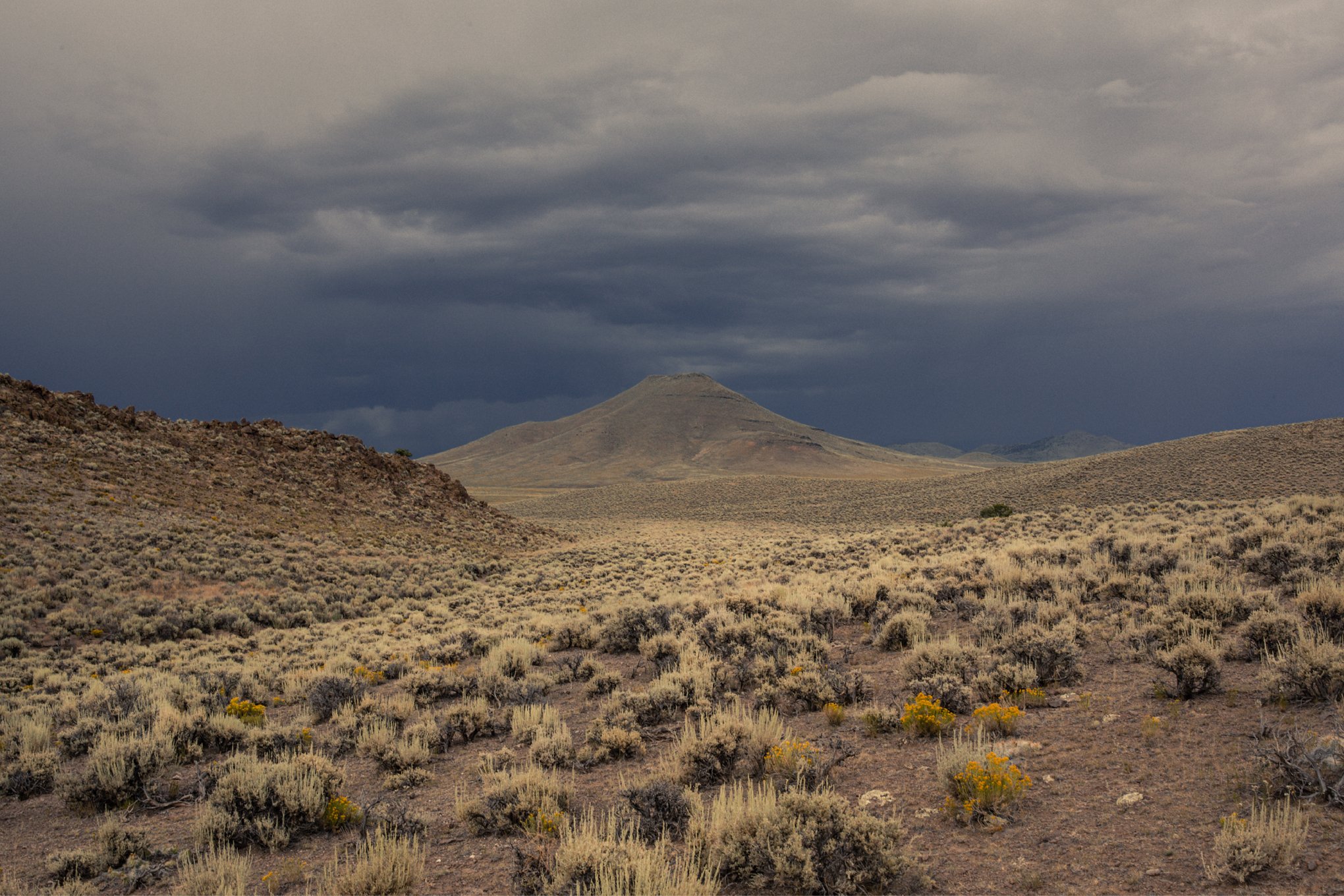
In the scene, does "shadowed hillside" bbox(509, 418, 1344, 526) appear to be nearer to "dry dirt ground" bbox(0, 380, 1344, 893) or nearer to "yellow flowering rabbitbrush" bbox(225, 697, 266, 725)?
"dry dirt ground" bbox(0, 380, 1344, 893)

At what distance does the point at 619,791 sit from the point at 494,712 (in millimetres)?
3966

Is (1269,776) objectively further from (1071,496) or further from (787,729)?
(1071,496)

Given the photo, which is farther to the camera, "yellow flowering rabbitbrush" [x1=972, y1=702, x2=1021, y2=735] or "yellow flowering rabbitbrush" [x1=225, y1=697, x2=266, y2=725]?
"yellow flowering rabbitbrush" [x1=225, y1=697, x2=266, y2=725]

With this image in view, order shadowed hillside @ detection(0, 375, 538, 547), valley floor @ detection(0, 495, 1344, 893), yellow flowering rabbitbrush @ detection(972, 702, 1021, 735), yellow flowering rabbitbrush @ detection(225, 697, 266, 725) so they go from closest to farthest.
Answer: valley floor @ detection(0, 495, 1344, 893) → yellow flowering rabbitbrush @ detection(972, 702, 1021, 735) → yellow flowering rabbitbrush @ detection(225, 697, 266, 725) → shadowed hillside @ detection(0, 375, 538, 547)

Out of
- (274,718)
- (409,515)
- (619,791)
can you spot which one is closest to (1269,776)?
(619,791)

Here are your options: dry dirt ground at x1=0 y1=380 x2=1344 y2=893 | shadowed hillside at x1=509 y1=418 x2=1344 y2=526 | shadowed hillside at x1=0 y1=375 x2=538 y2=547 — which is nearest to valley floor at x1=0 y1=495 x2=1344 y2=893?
dry dirt ground at x1=0 y1=380 x2=1344 y2=893

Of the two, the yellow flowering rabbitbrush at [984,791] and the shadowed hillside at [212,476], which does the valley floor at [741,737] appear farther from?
the shadowed hillside at [212,476]

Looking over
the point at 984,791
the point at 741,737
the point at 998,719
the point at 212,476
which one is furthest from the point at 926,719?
the point at 212,476

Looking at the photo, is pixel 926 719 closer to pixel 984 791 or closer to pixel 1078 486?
pixel 984 791

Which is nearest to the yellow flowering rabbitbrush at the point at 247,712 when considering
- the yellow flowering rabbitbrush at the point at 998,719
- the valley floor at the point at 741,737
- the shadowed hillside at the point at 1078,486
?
the valley floor at the point at 741,737

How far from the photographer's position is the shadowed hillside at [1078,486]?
2088 inches

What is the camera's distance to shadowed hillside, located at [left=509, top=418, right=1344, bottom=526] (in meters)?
53.0

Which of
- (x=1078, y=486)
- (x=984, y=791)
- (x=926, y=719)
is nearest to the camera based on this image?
(x=984, y=791)

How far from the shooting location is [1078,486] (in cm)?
6212
